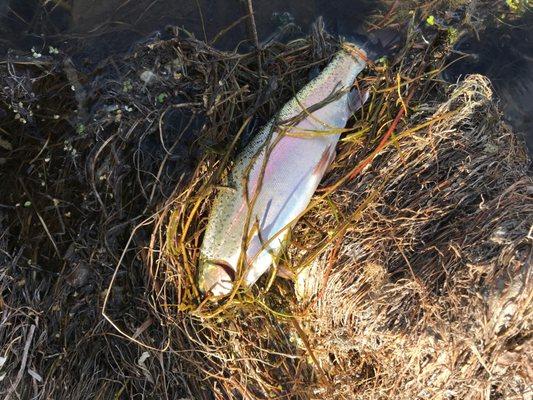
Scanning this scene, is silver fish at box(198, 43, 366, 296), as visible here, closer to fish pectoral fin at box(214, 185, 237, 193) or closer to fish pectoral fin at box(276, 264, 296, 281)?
fish pectoral fin at box(214, 185, 237, 193)

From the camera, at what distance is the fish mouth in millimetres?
2734

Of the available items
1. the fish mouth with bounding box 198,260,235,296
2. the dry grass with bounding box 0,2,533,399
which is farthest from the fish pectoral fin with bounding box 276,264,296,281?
the fish mouth with bounding box 198,260,235,296

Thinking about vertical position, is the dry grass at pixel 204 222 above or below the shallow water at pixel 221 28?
below

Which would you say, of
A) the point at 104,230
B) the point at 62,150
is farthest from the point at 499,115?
the point at 62,150

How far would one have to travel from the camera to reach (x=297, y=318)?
113 inches

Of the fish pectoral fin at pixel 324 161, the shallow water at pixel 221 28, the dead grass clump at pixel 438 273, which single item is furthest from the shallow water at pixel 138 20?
the dead grass clump at pixel 438 273

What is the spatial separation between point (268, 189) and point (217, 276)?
590 mm

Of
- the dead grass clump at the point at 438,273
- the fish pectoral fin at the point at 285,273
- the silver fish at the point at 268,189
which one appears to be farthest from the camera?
the fish pectoral fin at the point at 285,273

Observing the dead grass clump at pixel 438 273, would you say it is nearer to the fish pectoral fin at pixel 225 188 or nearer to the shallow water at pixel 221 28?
the shallow water at pixel 221 28

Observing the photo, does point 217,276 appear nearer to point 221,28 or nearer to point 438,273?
point 438,273

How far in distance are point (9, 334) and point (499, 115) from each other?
3.38m

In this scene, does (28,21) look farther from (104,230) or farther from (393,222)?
(393,222)

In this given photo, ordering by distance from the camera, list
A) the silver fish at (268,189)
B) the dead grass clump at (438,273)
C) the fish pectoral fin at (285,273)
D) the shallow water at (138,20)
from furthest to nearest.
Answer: the shallow water at (138,20)
the fish pectoral fin at (285,273)
the silver fish at (268,189)
the dead grass clump at (438,273)

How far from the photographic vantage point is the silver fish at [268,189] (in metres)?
2.72
